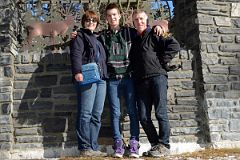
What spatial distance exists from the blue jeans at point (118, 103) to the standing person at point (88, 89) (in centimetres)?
10

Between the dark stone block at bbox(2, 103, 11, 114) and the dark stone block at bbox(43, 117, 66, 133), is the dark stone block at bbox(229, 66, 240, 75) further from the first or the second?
the dark stone block at bbox(2, 103, 11, 114)

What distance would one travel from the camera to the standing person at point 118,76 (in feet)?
16.0

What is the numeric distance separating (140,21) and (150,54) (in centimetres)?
40

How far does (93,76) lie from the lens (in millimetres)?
4770

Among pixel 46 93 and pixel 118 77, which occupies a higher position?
pixel 118 77

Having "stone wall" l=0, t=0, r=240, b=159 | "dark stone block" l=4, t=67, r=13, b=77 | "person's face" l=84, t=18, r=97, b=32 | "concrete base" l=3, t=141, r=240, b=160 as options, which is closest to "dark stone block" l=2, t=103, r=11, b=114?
"stone wall" l=0, t=0, r=240, b=159

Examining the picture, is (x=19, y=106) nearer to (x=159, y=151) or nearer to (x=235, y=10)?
(x=159, y=151)

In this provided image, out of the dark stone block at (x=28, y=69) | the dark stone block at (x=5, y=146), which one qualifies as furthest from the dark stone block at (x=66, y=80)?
the dark stone block at (x=5, y=146)

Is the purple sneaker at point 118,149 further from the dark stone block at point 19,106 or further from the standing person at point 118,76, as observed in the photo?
the dark stone block at point 19,106

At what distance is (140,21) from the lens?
196 inches

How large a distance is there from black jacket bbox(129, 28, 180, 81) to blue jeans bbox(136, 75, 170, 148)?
0.09 metres

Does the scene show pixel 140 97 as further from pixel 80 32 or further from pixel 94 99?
pixel 80 32

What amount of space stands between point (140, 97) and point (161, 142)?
0.55 m

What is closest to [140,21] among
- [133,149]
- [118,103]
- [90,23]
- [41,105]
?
[90,23]
